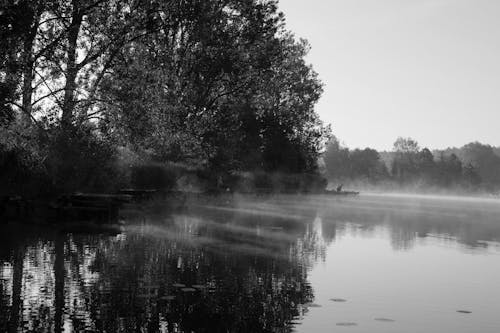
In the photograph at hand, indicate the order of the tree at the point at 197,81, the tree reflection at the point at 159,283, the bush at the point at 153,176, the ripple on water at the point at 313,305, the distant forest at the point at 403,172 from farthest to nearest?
the distant forest at the point at 403,172, the bush at the point at 153,176, the tree at the point at 197,81, the ripple on water at the point at 313,305, the tree reflection at the point at 159,283

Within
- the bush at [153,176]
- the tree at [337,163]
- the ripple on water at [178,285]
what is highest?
the tree at [337,163]

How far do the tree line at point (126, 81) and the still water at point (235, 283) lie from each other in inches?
300

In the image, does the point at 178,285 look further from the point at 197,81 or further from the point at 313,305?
the point at 197,81

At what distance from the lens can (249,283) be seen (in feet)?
42.5

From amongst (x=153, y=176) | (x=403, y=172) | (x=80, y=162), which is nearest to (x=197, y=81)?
(x=153, y=176)

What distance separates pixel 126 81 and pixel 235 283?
1045 inches

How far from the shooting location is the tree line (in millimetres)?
27797

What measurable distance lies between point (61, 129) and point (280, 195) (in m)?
41.7

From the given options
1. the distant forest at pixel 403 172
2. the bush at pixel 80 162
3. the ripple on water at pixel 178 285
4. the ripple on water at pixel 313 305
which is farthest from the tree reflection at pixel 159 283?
the distant forest at pixel 403 172

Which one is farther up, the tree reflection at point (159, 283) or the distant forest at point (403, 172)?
the distant forest at point (403, 172)

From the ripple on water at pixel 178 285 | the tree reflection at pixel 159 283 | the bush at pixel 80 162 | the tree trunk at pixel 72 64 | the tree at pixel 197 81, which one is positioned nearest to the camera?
the tree reflection at pixel 159 283

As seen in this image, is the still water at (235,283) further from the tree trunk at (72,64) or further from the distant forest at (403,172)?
the distant forest at (403,172)

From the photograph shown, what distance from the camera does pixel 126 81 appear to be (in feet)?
123

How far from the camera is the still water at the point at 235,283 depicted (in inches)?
374
